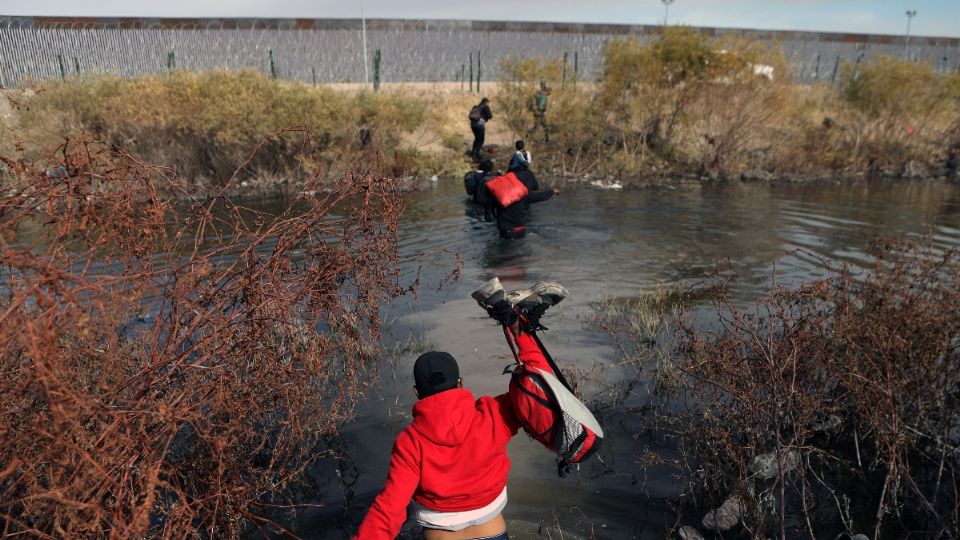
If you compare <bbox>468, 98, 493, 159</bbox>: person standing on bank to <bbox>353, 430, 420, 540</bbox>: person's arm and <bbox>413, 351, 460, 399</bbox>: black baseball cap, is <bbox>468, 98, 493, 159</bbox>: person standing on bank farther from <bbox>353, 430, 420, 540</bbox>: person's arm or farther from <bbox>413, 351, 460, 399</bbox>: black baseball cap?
<bbox>353, 430, 420, 540</bbox>: person's arm

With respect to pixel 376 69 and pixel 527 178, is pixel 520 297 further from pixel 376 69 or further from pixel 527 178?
pixel 376 69

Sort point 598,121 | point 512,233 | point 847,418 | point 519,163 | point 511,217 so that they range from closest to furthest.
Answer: point 847,418, point 511,217, point 512,233, point 519,163, point 598,121

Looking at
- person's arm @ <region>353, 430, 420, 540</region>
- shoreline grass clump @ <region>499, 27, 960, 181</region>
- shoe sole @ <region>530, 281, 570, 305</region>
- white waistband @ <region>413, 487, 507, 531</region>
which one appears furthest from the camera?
shoreline grass clump @ <region>499, 27, 960, 181</region>

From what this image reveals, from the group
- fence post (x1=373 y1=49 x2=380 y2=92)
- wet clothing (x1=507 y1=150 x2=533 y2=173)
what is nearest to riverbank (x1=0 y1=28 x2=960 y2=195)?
wet clothing (x1=507 y1=150 x2=533 y2=173)

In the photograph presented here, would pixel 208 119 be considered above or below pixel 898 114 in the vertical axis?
below

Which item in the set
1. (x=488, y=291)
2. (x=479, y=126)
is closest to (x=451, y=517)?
(x=488, y=291)

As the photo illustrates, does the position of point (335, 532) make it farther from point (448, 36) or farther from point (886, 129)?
point (448, 36)

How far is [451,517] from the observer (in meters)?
3.16

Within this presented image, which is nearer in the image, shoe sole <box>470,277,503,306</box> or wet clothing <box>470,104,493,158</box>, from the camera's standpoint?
shoe sole <box>470,277,503,306</box>

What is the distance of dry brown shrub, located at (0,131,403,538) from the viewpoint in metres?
2.52

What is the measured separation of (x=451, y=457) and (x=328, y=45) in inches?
1389

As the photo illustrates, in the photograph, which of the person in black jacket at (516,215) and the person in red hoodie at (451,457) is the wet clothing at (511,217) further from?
the person in red hoodie at (451,457)

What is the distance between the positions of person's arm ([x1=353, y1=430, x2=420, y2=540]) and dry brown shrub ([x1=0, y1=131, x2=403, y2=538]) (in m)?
0.62

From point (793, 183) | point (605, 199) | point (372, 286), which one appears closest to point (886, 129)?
point (793, 183)
